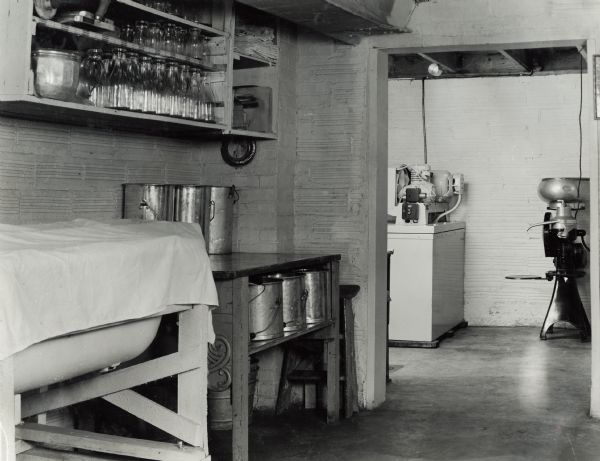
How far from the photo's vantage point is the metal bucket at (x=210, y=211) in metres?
4.43

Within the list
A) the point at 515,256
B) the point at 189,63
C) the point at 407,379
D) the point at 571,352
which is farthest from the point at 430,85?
the point at 189,63

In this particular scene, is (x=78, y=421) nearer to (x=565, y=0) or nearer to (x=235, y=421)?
(x=235, y=421)

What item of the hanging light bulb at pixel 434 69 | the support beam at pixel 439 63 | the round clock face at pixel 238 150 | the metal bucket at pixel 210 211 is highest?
the support beam at pixel 439 63

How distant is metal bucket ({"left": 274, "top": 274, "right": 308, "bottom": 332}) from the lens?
4.20 metres

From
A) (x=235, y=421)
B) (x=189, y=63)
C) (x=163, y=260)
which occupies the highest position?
(x=189, y=63)

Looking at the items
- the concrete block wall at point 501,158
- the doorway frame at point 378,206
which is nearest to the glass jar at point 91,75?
the doorway frame at point 378,206

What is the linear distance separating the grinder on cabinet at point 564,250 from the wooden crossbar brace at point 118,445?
533 cm

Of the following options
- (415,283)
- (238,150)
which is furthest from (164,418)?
(415,283)

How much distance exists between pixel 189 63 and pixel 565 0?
7.28ft

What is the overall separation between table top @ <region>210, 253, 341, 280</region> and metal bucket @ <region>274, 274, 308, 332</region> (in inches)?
2.4

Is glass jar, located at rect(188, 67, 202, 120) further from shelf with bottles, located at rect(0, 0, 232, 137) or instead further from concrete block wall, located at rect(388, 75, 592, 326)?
concrete block wall, located at rect(388, 75, 592, 326)

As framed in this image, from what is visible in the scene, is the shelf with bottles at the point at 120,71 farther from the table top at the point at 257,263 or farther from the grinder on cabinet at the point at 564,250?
the grinder on cabinet at the point at 564,250

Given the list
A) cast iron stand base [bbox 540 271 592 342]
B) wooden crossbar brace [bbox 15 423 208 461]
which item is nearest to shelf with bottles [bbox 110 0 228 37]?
wooden crossbar brace [bbox 15 423 208 461]

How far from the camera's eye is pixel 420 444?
4332mm
